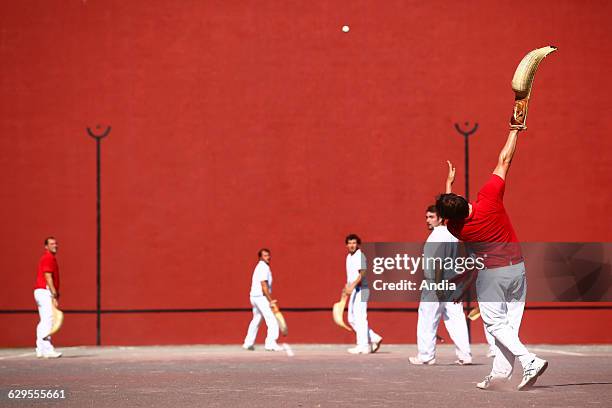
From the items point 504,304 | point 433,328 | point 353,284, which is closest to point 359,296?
point 353,284

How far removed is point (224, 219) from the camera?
20328mm

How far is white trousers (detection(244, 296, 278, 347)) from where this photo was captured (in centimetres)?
1845

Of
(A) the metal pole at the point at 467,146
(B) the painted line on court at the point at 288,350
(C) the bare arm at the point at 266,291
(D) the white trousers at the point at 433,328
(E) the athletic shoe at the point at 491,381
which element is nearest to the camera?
(E) the athletic shoe at the point at 491,381

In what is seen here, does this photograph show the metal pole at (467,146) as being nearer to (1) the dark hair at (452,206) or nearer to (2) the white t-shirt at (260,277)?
(2) the white t-shirt at (260,277)

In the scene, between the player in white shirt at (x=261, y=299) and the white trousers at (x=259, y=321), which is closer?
the white trousers at (x=259, y=321)

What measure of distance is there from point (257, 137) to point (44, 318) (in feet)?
17.3

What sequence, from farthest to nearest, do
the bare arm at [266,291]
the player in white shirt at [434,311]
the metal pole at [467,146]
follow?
the metal pole at [467,146] < the bare arm at [266,291] < the player in white shirt at [434,311]

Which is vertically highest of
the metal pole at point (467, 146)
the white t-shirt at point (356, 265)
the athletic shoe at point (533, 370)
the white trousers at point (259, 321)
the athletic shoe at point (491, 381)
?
the metal pole at point (467, 146)

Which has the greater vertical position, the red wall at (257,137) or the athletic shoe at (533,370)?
the red wall at (257,137)

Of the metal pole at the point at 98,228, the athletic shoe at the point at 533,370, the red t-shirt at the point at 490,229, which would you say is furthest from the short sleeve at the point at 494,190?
the metal pole at the point at 98,228

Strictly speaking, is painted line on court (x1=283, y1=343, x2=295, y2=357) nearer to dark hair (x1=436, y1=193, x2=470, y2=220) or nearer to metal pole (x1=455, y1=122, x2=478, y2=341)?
metal pole (x1=455, y1=122, x2=478, y2=341)

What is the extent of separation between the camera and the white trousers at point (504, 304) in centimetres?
996

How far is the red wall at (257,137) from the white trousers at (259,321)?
124 cm

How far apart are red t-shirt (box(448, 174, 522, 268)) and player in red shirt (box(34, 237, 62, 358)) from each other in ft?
27.2
